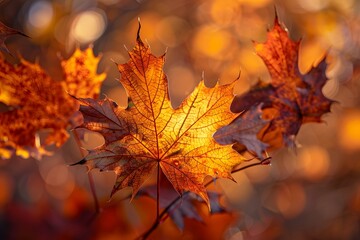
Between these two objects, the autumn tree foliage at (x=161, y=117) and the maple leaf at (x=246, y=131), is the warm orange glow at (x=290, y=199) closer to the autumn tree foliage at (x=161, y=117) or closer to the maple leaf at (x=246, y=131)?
the autumn tree foliage at (x=161, y=117)

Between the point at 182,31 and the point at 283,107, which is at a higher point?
the point at 182,31

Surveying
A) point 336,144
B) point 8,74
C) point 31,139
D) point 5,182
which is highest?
point 8,74

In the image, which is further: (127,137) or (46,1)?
(46,1)

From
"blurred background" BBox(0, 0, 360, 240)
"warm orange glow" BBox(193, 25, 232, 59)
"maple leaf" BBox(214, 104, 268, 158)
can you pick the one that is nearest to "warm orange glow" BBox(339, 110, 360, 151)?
"blurred background" BBox(0, 0, 360, 240)

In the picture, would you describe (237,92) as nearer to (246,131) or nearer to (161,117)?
(246,131)

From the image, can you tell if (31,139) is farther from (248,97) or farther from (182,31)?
(182,31)

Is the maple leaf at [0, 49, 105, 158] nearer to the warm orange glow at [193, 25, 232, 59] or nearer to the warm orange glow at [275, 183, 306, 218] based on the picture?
the warm orange glow at [193, 25, 232, 59]

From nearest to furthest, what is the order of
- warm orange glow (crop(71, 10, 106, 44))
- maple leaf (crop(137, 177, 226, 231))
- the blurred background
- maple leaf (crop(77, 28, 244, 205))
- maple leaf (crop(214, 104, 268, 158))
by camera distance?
1. maple leaf (crop(77, 28, 244, 205))
2. maple leaf (crop(214, 104, 268, 158))
3. maple leaf (crop(137, 177, 226, 231))
4. the blurred background
5. warm orange glow (crop(71, 10, 106, 44))

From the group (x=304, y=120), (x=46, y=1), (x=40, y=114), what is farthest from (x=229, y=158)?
(x=46, y=1)
